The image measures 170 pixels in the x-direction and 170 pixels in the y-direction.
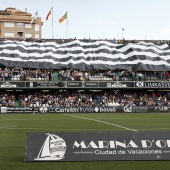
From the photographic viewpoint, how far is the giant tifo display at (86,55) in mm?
67625

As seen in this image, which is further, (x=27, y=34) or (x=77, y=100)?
(x=27, y=34)

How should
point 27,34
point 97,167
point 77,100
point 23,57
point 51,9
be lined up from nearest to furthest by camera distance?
1. point 97,167
2. point 77,100
3. point 23,57
4. point 51,9
5. point 27,34

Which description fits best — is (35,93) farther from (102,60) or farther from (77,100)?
(102,60)

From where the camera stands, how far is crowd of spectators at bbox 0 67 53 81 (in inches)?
2502

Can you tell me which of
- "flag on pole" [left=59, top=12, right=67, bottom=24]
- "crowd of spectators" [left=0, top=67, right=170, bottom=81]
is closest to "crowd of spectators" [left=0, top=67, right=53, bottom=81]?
"crowd of spectators" [left=0, top=67, right=170, bottom=81]

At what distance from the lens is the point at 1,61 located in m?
66.5

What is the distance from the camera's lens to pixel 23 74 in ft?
213

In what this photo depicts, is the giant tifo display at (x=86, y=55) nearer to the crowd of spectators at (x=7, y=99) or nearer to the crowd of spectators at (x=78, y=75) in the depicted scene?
the crowd of spectators at (x=78, y=75)

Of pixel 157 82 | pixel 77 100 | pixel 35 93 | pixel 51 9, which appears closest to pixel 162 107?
pixel 157 82

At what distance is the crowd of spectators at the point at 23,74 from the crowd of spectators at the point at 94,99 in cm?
269

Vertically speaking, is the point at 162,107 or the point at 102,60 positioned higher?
the point at 102,60

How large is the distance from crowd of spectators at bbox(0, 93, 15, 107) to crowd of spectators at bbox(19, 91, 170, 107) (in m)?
1.42

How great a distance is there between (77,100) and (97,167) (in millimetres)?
50077

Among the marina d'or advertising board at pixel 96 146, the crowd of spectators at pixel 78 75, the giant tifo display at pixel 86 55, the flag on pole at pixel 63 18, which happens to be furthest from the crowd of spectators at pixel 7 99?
the marina d'or advertising board at pixel 96 146
